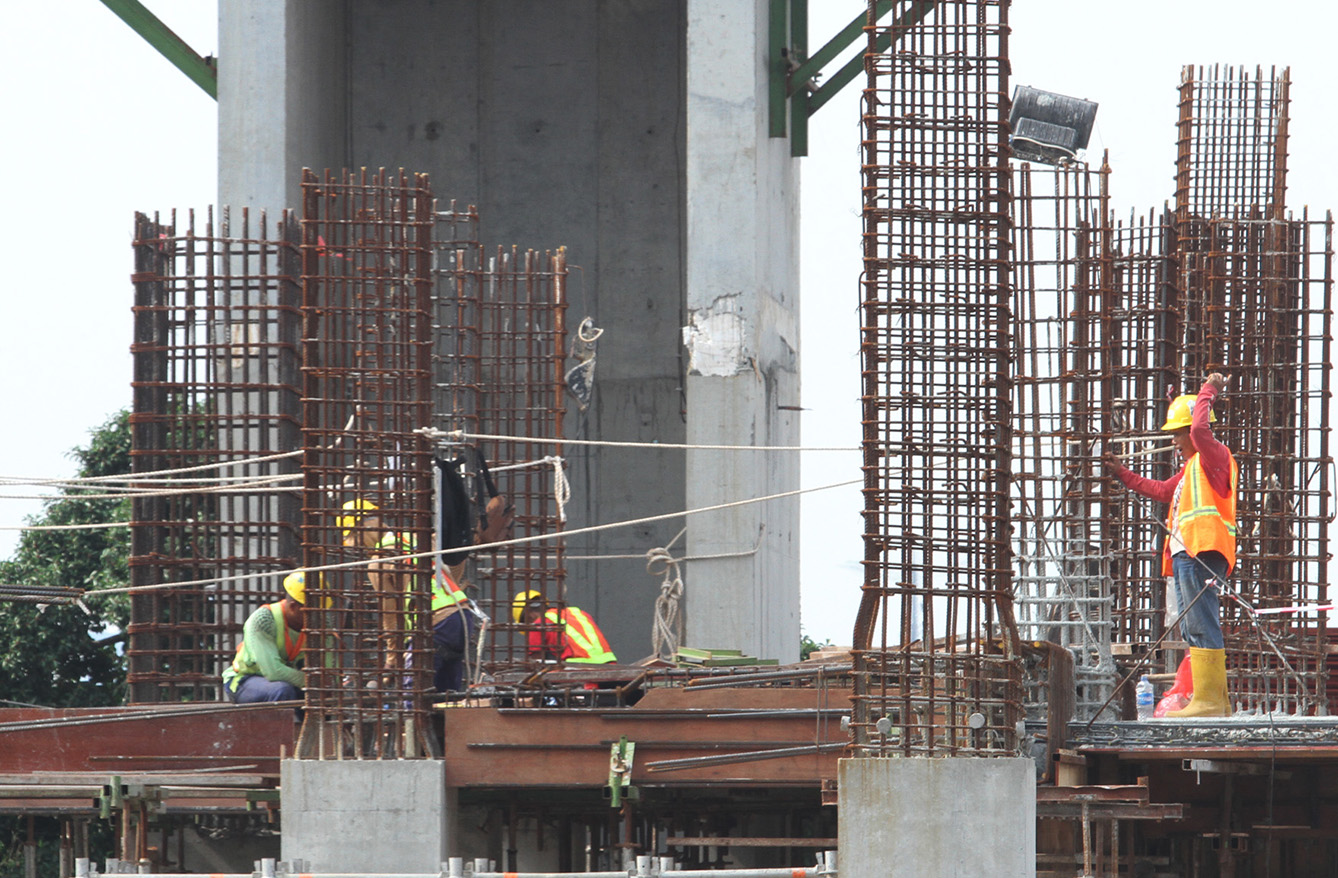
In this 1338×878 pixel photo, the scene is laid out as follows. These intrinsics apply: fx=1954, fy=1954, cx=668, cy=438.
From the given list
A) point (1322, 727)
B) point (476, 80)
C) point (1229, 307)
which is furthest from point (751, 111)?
point (1322, 727)

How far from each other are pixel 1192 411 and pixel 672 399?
12.0 metres

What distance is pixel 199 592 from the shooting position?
15.5 metres

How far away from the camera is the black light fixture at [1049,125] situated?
13039 millimetres

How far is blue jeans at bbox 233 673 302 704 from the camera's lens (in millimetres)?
12656

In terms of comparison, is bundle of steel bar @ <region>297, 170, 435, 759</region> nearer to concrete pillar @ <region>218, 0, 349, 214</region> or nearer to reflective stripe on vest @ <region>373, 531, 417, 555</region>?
reflective stripe on vest @ <region>373, 531, 417, 555</region>

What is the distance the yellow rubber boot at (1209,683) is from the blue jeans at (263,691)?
18.9ft

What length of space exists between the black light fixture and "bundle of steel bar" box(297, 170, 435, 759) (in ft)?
13.3

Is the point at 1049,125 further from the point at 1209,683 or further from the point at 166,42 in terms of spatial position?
the point at 166,42

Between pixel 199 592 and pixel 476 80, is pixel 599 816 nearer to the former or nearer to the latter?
pixel 199 592

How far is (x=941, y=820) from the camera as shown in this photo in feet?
32.8

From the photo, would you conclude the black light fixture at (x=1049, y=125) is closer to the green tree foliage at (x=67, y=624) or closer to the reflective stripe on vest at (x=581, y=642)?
the reflective stripe on vest at (x=581, y=642)

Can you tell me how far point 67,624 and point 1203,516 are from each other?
18.9 m

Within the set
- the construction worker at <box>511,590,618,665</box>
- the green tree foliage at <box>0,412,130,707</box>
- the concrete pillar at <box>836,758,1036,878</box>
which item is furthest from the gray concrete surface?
the concrete pillar at <box>836,758,1036,878</box>

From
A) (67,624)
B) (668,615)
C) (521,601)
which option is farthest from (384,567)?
(67,624)
